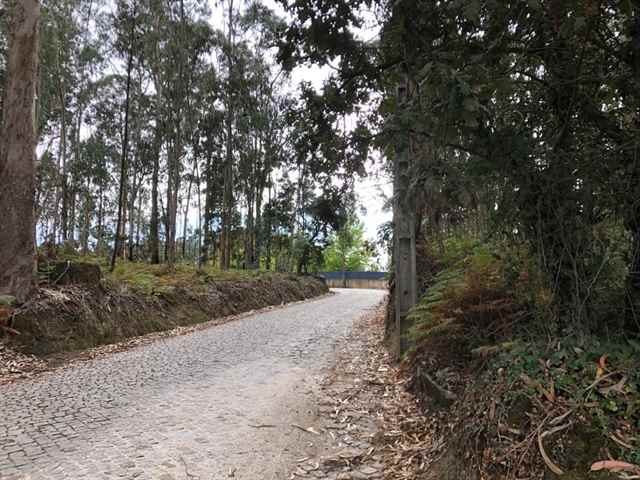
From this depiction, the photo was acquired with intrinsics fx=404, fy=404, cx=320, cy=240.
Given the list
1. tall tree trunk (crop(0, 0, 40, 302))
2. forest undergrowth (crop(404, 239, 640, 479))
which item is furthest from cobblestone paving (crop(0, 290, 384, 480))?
tall tree trunk (crop(0, 0, 40, 302))

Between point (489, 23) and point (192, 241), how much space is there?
48.6 meters

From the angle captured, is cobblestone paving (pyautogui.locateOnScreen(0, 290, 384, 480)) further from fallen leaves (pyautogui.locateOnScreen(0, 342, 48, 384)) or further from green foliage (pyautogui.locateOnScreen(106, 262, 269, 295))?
green foliage (pyautogui.locateOnScreen(106, 262, 269, 295))

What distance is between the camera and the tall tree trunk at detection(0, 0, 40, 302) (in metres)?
6.29

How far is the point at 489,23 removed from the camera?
2754mm

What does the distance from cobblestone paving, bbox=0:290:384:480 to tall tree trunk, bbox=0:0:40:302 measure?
2.02 meters

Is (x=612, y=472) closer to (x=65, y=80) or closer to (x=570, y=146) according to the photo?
(x=570, y=146)

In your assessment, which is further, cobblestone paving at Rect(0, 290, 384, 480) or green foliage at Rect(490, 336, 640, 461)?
cobblestone paving at Rect(0, 290, 384, 480)

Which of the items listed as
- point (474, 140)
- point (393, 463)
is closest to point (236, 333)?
point (393, 463)

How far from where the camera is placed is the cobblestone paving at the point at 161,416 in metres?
2.72

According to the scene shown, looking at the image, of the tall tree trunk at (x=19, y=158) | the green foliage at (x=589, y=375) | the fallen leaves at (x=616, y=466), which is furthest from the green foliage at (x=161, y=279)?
the fallen leaves at (x=616, y=466)

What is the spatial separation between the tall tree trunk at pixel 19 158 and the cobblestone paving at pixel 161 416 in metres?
2.02

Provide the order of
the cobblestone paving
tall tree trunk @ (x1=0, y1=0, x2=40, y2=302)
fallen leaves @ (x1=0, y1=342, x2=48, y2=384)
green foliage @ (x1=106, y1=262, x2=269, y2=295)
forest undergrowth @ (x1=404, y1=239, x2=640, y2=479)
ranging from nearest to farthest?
forest undergrowth @ (x1=404, y1=239, x2=640, y2=479) < the cobblestone paving < fallen leaves @ (x1=0, y1=342, x2=48, y2=384) < tall tree trunk @ (x1=0, y1=0, x2=40, y2=302) < green foliage @ (x1=106, y1=262, x2=269, y2=295)

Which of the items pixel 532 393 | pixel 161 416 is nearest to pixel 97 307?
pixel 161 416

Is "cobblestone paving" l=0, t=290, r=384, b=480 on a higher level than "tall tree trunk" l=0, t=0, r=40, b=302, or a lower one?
lower
